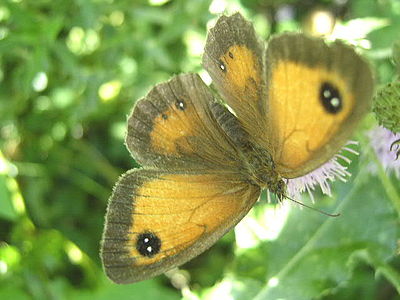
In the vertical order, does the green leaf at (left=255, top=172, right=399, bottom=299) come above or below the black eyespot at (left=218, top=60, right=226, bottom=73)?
below

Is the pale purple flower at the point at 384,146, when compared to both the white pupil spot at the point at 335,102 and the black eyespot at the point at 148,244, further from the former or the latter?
the black eyespot at the point at 148,244

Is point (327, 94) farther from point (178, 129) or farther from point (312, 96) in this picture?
point (178, 129)

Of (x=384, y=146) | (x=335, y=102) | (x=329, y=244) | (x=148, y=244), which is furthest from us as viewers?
(x=329, y=244)

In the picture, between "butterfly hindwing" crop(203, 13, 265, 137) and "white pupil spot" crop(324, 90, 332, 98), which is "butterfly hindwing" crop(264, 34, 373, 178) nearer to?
"white pupil spot" crop(324, 90, 332, 98)

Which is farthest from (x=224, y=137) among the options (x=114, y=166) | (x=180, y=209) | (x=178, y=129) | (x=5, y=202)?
(x=114, y=166)

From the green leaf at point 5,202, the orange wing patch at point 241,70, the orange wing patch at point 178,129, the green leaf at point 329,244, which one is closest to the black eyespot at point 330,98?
the orange wing patch at point 241,70

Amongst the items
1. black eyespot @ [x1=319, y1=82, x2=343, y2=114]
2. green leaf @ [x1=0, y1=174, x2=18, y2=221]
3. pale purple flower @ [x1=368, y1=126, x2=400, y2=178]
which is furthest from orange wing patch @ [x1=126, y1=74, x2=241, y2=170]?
green leaf @ [x1=0, y1=174, x2=18, y2=221]
